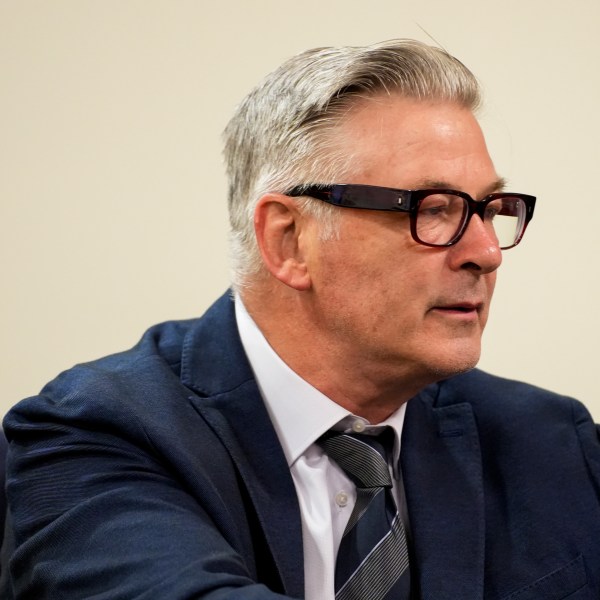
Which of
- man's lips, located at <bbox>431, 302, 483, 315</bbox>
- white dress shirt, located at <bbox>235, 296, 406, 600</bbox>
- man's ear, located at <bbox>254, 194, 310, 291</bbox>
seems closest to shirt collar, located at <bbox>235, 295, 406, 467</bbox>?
white dress shirt, located at <bbox>235, 296, 406, 600</bbox>

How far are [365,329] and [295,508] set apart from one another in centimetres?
27

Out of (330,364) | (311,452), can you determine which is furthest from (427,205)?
(311,452)

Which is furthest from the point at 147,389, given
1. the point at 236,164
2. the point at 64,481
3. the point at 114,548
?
the point at 236,164

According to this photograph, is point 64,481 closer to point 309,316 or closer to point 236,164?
point 309,316

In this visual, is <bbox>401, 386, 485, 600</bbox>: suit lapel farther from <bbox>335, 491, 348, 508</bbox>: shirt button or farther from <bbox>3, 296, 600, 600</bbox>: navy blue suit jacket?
<bbox>335, 491, 348, 508</bbox>: shirt button

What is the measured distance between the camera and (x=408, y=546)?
1595mm

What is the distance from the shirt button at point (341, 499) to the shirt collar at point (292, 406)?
0.27 feet

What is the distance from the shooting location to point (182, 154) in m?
2.35

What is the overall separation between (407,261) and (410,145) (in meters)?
0.16

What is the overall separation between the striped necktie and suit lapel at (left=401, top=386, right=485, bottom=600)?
4cm

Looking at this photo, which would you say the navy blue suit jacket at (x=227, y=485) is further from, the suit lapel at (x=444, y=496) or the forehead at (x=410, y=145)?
the forehead at (x=410, y=145)

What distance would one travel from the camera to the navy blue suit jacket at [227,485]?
1.27m

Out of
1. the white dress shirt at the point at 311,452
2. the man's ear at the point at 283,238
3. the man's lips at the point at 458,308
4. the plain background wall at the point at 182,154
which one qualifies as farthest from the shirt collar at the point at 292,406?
the plain background wall at the point at 182,154

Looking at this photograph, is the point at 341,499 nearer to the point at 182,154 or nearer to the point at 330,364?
the point at 330,364
